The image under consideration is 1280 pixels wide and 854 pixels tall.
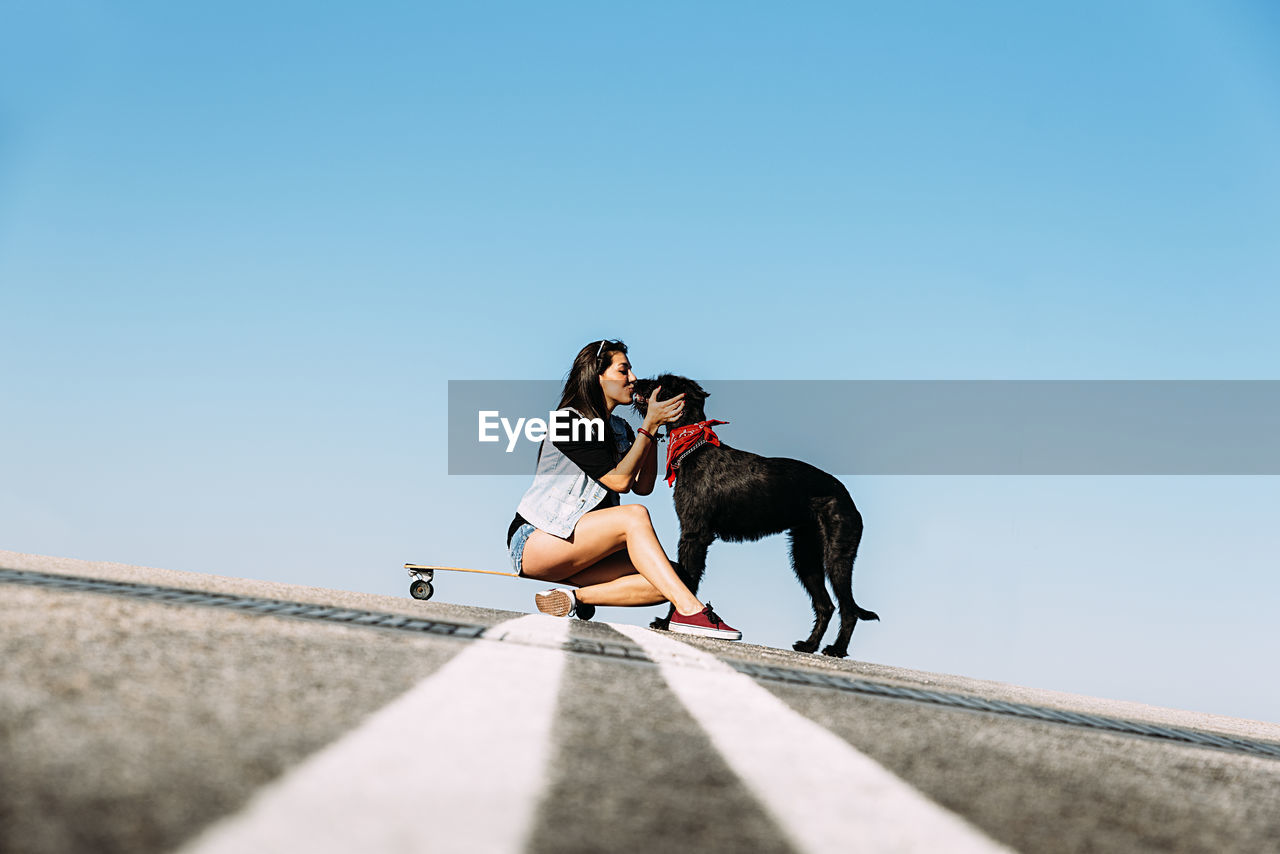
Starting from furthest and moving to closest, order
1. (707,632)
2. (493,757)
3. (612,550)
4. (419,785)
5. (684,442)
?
(684,442) < (612,550) < (707,632) < (493,757) < (419,785)

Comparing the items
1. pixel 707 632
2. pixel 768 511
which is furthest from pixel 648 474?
pixel 707 632

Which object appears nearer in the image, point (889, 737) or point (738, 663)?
point (889, 737)

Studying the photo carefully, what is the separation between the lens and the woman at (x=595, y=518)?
5.00 meters

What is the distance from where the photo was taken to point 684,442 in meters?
6.42

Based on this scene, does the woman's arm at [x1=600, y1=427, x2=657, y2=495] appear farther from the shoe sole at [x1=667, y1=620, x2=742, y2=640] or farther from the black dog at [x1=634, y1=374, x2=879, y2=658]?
the black dog at [x1=634, y1=374, x2=879, y2=658]

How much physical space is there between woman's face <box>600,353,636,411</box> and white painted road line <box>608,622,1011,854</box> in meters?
3.38

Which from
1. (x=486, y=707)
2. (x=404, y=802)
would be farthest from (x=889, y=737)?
(x=404, y=802)

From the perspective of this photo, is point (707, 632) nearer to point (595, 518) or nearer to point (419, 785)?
point (595, 518)

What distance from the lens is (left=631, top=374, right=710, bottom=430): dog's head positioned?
6.54 m

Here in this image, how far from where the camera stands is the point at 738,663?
302 cm

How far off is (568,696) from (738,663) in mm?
1199

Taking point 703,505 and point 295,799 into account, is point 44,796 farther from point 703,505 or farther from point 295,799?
point 703,505

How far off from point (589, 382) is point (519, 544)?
0.97m

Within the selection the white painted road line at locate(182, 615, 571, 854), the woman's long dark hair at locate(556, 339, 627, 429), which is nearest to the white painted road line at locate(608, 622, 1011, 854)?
the white painted road line at locate(182, 615, 571, 854)
